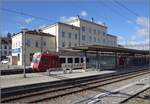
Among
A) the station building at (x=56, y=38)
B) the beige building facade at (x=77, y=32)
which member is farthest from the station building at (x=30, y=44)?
the beige building facade at (x=77, y=32)

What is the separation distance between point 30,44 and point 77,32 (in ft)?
48.8

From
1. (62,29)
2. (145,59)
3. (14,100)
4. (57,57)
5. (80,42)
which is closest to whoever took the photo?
(14,100)

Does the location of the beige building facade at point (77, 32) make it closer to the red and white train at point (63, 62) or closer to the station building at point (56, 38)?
the station building at point (56, 38)

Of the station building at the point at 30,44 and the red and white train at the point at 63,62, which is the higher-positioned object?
the station building at the point at 30,44

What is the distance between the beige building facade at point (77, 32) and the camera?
57.3m

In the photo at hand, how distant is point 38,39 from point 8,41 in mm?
41659

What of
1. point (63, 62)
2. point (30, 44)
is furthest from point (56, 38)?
point (63, 62)

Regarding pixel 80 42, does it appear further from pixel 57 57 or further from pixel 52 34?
pixel 57 57

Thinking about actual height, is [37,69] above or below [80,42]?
below

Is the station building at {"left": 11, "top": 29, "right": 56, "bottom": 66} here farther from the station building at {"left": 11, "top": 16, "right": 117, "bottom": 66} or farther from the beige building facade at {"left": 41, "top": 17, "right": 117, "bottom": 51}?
the beige building facade at {"left": 41, "top": 17, "right": 117, "bottom": 51}

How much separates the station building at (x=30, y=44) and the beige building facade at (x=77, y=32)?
7.13 ft

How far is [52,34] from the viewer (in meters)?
58.5

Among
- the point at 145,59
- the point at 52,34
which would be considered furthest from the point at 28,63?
the point at 145,59

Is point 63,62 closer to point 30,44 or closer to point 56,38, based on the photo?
point 30,44
